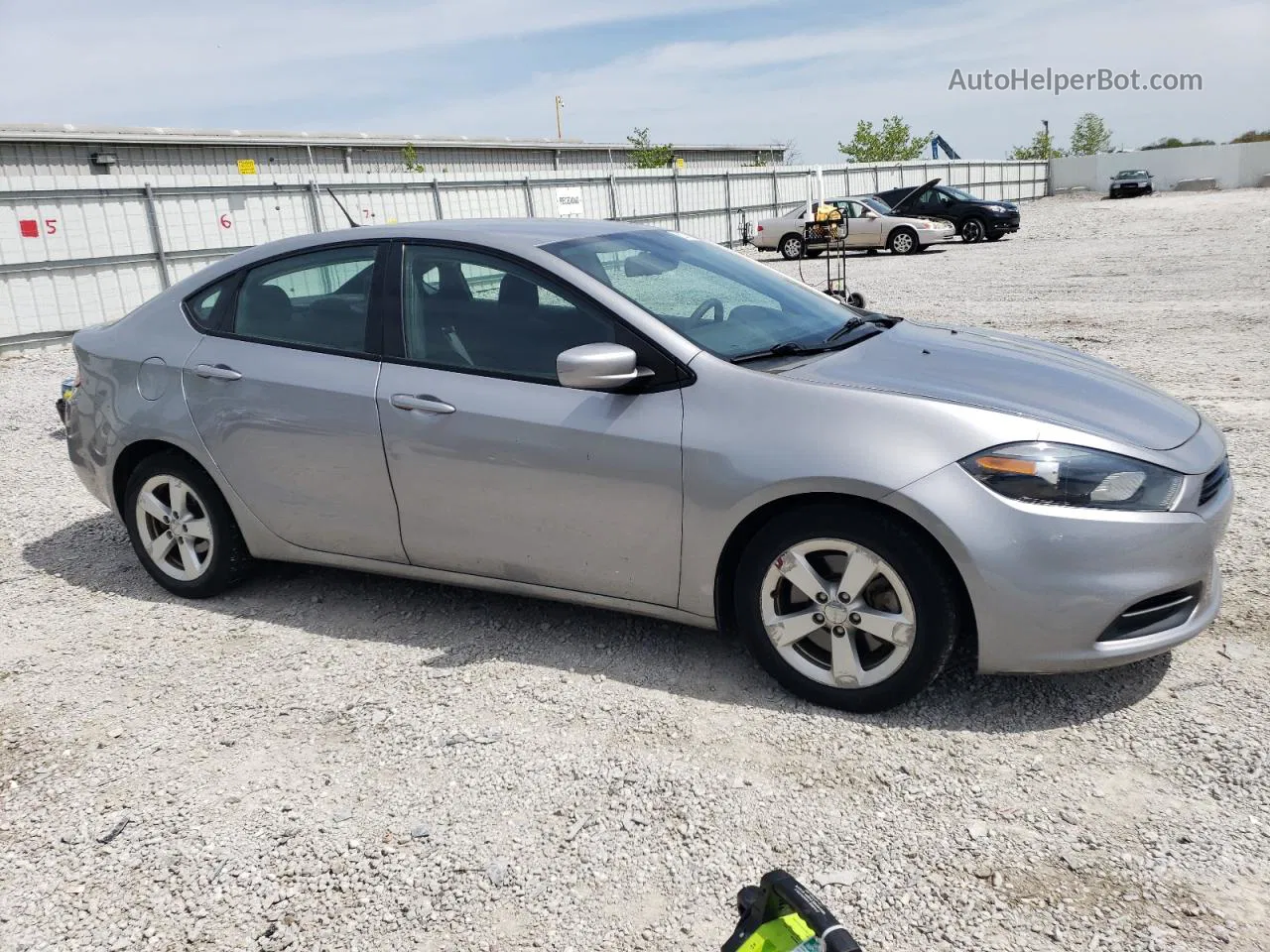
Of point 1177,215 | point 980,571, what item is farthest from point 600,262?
point 1177,215

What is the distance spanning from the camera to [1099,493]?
2990 millimetres

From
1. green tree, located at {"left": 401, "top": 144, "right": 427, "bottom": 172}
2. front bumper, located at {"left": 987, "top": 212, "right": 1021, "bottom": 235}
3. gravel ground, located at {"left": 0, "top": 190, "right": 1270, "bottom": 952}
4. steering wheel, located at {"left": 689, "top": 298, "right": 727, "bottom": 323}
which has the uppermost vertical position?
green tree, located at {"left": 401, "top": 144, "right": 427, "bottom": 172}

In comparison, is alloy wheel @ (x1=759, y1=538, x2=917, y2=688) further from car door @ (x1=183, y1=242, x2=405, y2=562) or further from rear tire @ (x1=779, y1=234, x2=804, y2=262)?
rear tire @ (x1=779, y1=234, x2=804, y2=262)

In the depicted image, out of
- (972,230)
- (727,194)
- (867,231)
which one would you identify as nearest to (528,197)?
(867,231)

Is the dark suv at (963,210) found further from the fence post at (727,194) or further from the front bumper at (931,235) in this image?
the fence post at (727,194)

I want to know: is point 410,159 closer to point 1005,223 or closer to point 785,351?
point 1005,223

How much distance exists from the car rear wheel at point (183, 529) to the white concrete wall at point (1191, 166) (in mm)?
55734

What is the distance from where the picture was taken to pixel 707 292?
399 cm

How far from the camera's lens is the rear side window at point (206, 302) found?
4.41 metres

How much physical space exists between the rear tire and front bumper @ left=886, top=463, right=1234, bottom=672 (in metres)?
22.7

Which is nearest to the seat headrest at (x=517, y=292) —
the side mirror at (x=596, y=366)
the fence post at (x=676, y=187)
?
the side mirror at (x=596, y=366)

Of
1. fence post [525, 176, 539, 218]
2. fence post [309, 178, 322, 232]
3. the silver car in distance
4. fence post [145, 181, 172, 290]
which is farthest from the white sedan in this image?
the silver car in distance

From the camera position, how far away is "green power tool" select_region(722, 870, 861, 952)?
166 centimetres

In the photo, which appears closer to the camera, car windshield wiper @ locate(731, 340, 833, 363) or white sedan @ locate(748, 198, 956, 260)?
car windshield wiper @ locate(731, 340, 833, 363)
